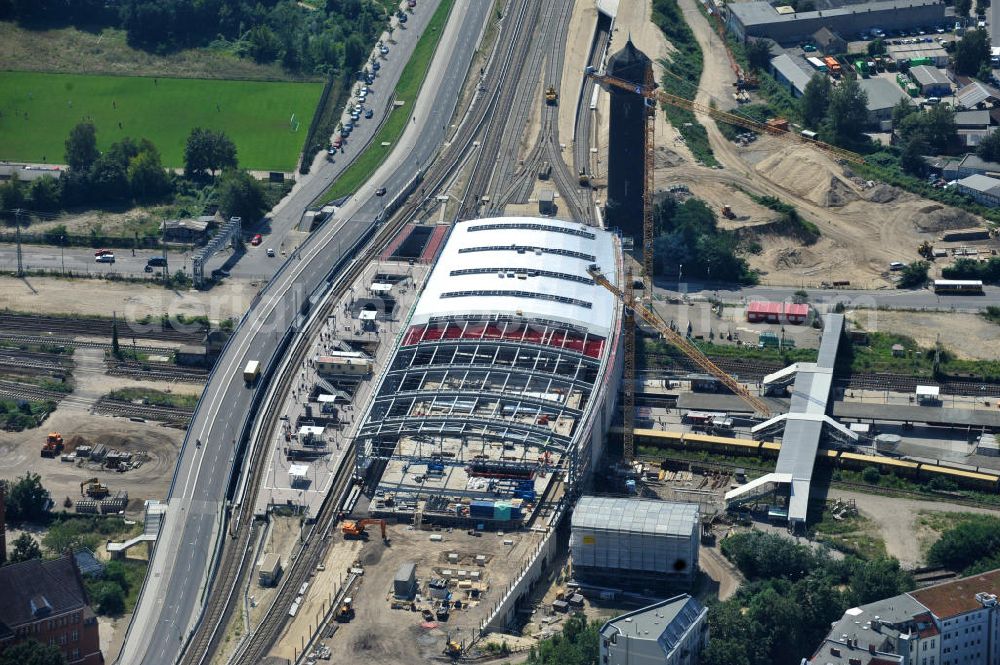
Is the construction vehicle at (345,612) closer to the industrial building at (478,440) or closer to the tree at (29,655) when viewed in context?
the industrial building at (478,440)

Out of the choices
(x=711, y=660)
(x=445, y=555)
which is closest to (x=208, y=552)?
(x=445, y=555)

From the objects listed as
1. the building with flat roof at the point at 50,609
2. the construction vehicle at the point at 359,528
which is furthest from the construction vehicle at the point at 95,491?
the building with flat roof at the point at 50,609

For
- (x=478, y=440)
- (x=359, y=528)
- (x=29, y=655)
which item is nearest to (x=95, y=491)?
(x=359, y=528)

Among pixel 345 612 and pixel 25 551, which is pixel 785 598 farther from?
pixel 25 551

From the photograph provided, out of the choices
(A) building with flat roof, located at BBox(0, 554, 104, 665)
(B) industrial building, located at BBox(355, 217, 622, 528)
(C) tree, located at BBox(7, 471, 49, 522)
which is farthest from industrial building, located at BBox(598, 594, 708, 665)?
(C) tree, located at BBox(7, 471, 49, 522)

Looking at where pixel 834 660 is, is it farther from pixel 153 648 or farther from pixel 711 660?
pixel 153 648
